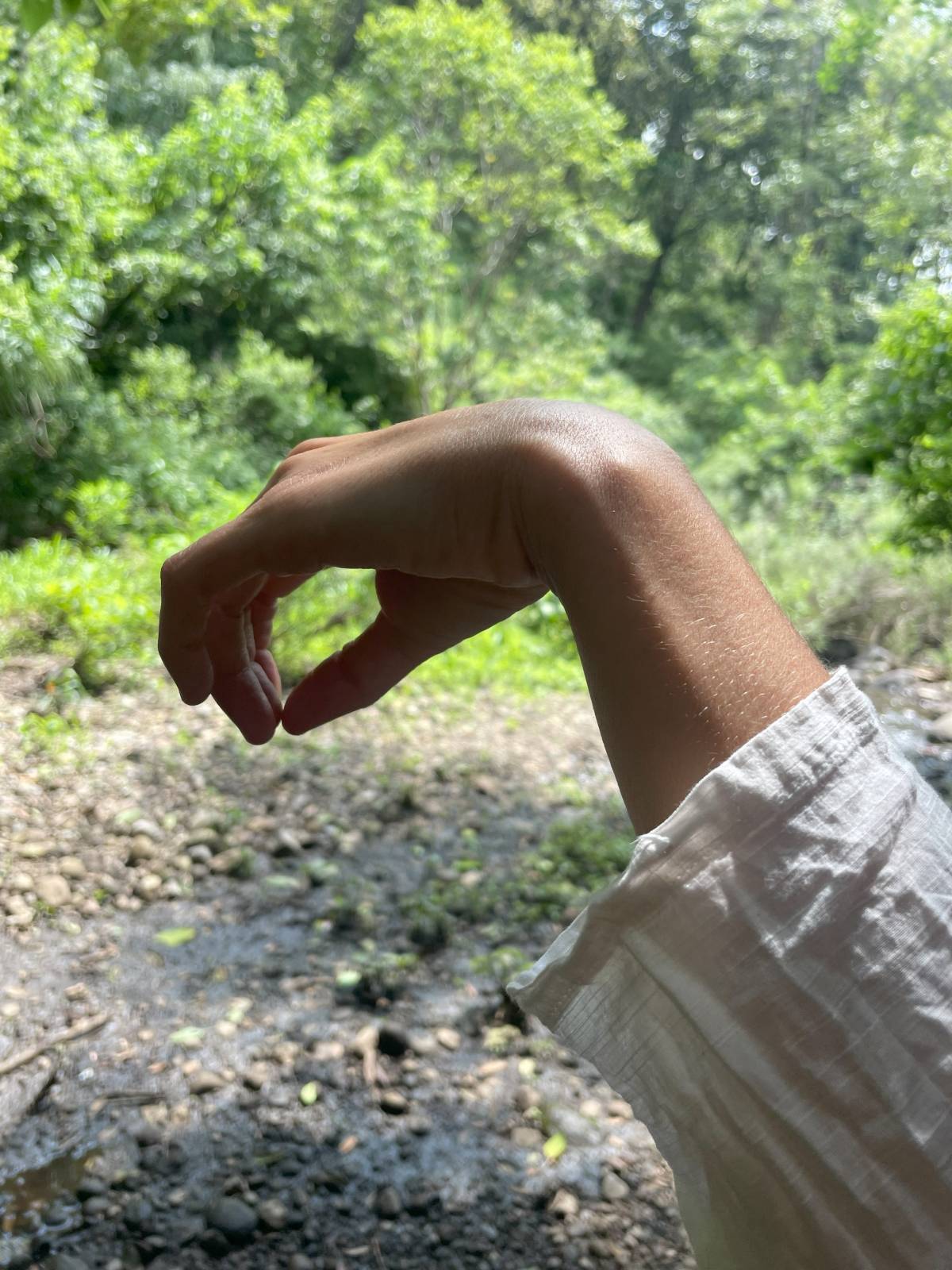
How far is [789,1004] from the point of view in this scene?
11.7 inches

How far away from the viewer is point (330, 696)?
550mm

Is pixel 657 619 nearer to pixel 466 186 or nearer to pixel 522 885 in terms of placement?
pixel 522 885

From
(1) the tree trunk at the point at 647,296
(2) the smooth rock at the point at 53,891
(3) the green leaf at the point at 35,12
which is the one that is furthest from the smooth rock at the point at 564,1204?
(1) the tree trunk at the point at 647,296

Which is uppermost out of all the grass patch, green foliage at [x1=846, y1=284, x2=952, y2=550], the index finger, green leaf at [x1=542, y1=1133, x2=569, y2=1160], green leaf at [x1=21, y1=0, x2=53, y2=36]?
green leaf at [x1=21, y1=0, x2=53, y2=36]

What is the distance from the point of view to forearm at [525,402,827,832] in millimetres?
332

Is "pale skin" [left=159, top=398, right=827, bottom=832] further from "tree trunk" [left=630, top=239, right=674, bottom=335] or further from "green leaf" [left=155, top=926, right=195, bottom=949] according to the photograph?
"tree trunk" [left=630, top=239, right=674, bottom=335]

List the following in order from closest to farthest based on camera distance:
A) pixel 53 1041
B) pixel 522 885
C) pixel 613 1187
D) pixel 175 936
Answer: pixel 613 1187 < pixel 53 1041 < pixel 175 936 < pixel 522 885

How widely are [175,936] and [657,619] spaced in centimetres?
108

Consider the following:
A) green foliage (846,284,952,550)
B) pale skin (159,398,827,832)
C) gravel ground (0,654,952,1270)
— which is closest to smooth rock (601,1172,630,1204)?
gravel ground (0,654,952,1270)

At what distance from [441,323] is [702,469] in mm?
1758

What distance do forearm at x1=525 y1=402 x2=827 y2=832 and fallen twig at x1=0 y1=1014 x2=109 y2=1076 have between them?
853 mm

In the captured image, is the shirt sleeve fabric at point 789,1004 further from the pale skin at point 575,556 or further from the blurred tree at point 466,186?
the blurred tree at point 466,186

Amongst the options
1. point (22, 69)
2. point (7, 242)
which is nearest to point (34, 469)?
point (7, 242)

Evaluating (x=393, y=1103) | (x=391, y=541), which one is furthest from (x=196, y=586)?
(x=393, y=1103)
